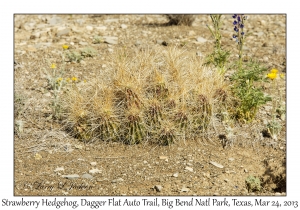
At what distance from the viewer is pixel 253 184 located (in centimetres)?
407

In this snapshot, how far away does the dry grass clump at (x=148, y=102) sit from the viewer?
446 cm

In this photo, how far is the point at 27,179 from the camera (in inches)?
166

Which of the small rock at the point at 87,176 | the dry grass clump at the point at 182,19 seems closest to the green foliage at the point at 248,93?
the small rock at the point at 87,176

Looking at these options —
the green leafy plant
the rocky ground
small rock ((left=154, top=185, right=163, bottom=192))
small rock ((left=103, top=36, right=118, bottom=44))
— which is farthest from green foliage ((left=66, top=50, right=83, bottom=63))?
small rock ((left=154, top=185, right=163, bottom=192))

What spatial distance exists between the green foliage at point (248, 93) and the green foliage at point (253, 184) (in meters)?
0.98

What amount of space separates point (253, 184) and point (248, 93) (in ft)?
3.66

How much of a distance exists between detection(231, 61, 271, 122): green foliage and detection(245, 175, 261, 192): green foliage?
0.98 m

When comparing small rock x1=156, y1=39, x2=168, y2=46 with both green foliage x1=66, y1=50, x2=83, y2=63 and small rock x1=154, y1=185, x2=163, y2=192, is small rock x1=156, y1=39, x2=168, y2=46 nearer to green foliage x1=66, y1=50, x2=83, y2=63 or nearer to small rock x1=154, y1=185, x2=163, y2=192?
green foliage x1=66, y1=50, x2=83, y2=63

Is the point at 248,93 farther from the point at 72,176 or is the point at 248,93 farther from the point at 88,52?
the point at 88,52

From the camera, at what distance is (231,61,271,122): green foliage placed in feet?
15.8

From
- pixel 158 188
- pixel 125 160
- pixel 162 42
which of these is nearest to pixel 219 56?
pixel 125 160
